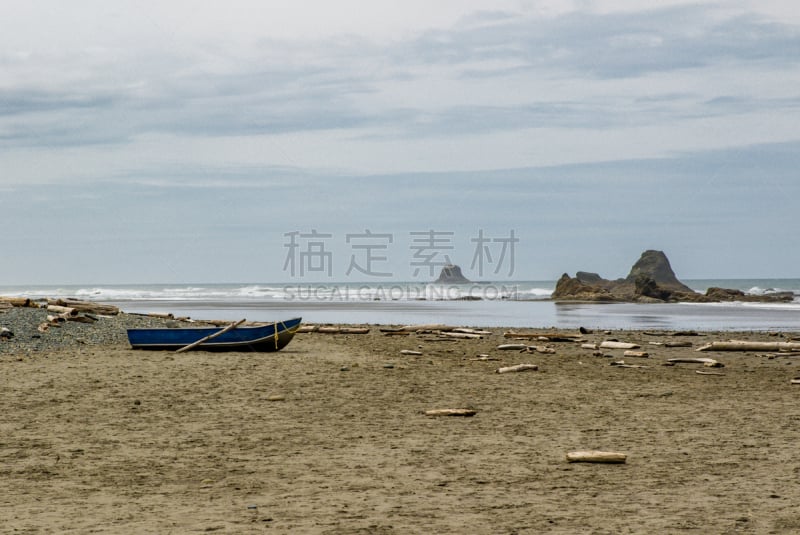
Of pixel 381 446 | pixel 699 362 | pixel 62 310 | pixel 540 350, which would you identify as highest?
pixel 62 310

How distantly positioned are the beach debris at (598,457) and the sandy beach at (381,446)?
4.0 inches

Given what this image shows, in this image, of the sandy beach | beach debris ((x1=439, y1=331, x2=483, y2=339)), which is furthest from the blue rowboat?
beach debris ((x1=439, y1=331, x2=483, y2=339))

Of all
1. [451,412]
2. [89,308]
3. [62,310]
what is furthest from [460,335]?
[451,412]

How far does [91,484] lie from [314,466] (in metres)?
2.35

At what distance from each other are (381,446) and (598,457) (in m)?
2.67

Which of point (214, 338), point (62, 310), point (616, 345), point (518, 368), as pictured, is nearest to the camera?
point (518, 368)

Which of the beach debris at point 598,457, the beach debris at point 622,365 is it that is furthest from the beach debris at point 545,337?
the beach debris at point 598,457

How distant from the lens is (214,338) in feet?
68.4

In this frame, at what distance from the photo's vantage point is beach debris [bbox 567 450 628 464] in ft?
32.7

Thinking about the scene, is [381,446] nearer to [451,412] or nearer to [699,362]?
[451,412]

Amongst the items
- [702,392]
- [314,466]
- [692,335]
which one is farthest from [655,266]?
[314,466]

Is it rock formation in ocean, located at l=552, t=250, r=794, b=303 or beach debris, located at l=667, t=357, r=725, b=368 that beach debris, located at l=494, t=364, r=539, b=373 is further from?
rock formation in ocean, located at l=552, t=250, r=794, b=303

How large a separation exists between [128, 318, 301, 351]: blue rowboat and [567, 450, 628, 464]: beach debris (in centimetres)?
1176

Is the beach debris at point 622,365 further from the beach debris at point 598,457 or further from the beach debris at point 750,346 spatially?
the beach debris at point 598,457
